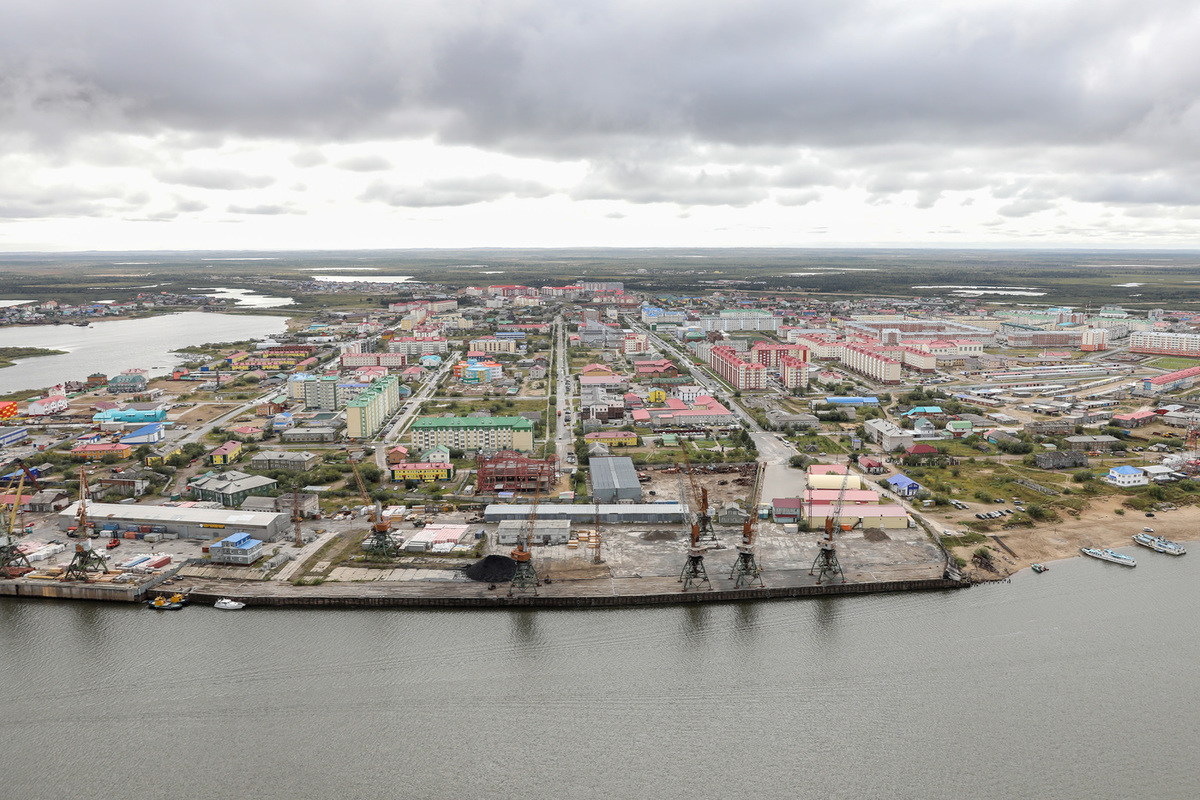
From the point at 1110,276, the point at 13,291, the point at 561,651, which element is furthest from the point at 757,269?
the point at 561,651

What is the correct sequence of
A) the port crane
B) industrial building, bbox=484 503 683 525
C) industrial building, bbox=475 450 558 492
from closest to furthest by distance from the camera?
the port crane → industrial building, bbox=484 503 683 525 → industrial building, bbox=475 450 558 492

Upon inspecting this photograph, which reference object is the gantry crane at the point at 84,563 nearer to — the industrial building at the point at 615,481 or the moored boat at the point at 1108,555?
the industrial building at the point at 615,481

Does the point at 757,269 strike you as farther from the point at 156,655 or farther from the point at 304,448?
the point at 156,655

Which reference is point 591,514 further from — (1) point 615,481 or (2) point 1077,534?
(2) point 1077,534

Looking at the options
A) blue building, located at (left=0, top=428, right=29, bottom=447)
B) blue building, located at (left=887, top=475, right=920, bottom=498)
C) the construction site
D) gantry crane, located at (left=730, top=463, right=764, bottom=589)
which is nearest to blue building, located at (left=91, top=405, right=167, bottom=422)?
blue building, located at (left=0, top=428, right=29, bottom=447)

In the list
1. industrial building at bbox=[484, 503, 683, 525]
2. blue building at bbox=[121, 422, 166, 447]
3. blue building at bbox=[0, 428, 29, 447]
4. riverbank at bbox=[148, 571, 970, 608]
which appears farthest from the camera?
blue building at bbox=[0, 428, 29, 447]

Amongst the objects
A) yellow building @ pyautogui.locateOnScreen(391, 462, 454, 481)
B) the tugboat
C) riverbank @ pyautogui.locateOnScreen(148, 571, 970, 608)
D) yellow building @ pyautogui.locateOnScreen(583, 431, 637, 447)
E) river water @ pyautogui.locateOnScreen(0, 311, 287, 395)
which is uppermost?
river water @ pyautogui.locateOnScreen(0, 311, 287, 395)

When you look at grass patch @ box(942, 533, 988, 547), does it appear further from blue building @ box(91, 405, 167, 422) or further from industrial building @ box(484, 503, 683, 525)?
blue building @ box(91, 405, 167, 422)

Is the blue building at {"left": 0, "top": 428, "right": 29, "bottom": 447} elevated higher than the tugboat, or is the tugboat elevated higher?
the blue building at {"left": 0, "top": 428, "right": 29, "bottom": 447}
